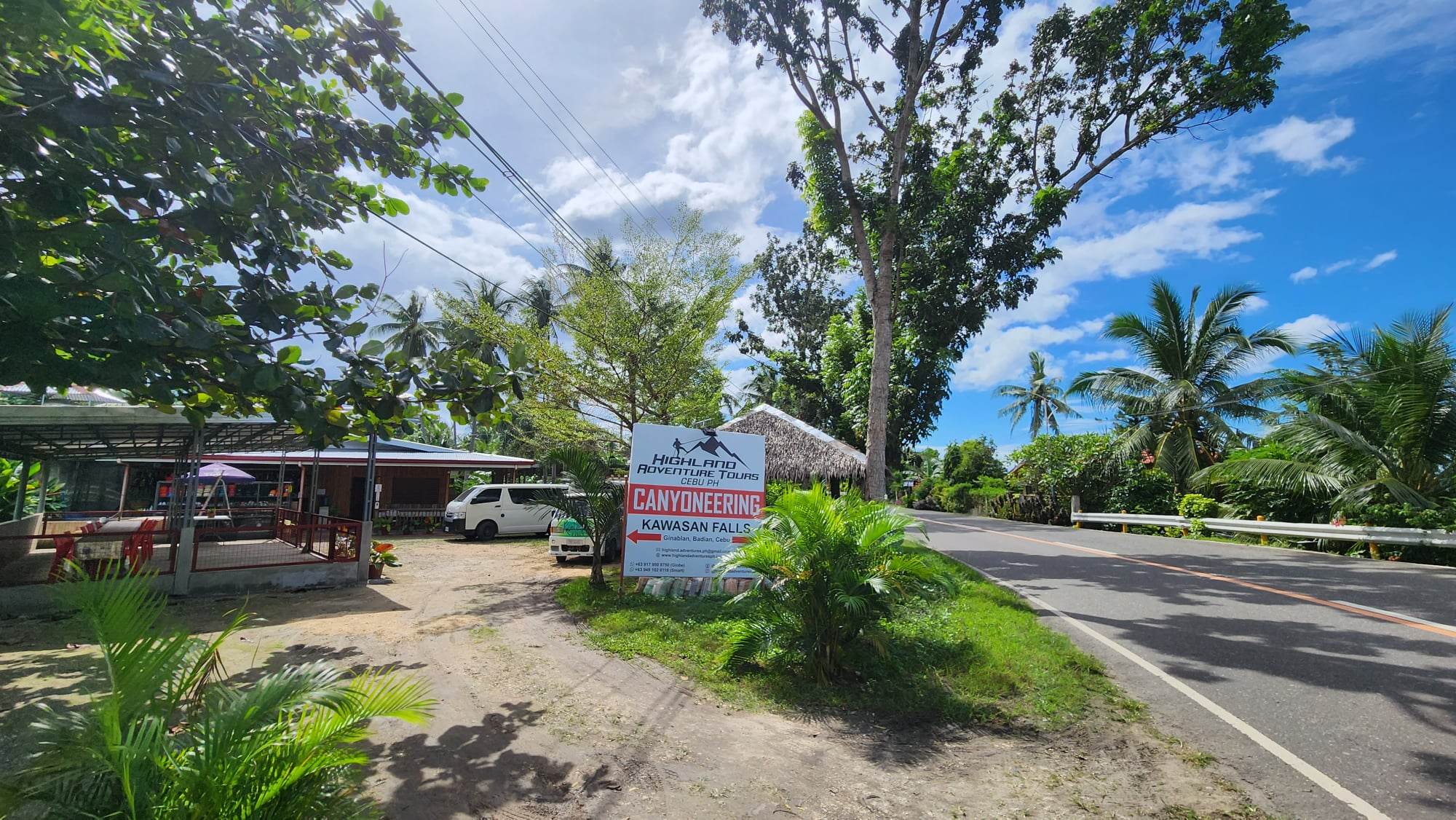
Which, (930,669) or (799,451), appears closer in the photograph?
(930,669)

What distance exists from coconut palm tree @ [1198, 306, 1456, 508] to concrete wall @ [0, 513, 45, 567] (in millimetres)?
23393

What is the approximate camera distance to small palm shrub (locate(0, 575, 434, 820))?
91.4 inches

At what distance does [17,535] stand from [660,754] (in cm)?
1454

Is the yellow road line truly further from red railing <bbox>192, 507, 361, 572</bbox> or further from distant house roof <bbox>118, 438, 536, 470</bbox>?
distant house roof <bbox>118, 438, 536, 470</bbox>

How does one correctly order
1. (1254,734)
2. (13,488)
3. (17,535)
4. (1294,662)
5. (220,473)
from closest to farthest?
(1254,734) → (1294,662) → (17,535) → (13,488) → (220,473)

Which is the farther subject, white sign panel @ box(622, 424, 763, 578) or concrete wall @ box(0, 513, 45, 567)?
concrete wall @ box(0, 513, 45, 567)

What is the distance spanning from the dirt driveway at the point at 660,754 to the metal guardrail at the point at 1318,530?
11.1 metres

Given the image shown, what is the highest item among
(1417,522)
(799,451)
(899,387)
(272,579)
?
(899,387)

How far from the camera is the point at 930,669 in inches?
247

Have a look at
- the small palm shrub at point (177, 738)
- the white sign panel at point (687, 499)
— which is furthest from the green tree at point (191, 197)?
the white sign panel at point (687, 499)

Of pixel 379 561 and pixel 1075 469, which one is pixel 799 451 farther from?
pixel 1075 469

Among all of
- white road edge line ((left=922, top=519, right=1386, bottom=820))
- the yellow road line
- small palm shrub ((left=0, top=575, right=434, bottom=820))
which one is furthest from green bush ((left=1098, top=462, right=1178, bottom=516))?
small palm shrub ((left=0, top=575, right=434, bottom=820))

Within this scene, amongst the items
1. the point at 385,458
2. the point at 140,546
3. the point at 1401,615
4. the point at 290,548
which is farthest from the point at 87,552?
the point at 1401,615

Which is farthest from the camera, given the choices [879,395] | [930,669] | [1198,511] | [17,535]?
[1198,511]
